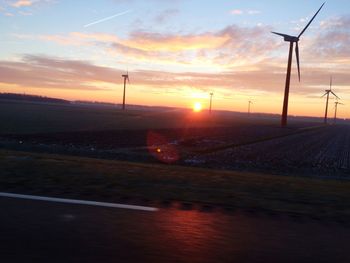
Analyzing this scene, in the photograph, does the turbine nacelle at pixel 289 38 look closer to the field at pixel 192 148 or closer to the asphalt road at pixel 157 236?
the field at pixel 192 148

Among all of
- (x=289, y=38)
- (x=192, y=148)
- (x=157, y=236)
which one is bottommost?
(x=192, y=148)

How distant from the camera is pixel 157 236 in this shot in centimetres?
554

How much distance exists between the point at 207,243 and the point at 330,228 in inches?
66.2

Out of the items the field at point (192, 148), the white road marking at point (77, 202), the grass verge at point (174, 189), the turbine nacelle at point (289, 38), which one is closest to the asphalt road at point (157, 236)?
→ the white road marking at point (77, 202)

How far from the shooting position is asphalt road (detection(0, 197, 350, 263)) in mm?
4926

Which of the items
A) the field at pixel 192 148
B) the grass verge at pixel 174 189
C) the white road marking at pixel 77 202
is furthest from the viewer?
the field at pixel 192 148

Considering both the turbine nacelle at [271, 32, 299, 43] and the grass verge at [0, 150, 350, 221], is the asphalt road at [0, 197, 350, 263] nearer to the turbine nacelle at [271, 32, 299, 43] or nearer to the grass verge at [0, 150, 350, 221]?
the grass verge at [0, 150, 350, 221]

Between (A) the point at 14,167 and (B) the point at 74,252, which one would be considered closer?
(B) the point at 74,252

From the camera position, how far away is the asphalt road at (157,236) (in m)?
4.93

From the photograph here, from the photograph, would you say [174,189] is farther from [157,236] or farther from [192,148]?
[192,148]

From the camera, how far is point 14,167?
1004 cm

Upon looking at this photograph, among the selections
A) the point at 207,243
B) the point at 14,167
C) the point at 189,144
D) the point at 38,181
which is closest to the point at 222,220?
the point at 207,243

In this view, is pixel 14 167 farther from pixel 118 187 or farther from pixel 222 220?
pixel 222 220

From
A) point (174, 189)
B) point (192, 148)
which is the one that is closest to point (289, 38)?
point (192, 148)
